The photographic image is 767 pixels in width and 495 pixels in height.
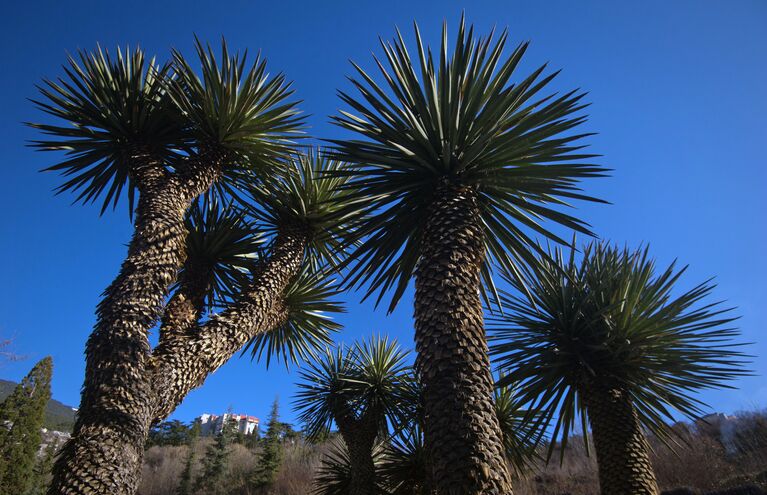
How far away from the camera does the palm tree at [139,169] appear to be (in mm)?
3330

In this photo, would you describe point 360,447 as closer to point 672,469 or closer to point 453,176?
point 453,176

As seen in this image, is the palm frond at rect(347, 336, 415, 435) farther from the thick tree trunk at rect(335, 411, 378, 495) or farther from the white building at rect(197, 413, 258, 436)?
the white building at rect(197, 413, 258, 436)

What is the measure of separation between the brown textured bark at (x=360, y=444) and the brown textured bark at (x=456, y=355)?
19.5 ft

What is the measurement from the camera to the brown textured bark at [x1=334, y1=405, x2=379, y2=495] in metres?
7.88

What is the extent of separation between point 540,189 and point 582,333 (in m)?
2.37

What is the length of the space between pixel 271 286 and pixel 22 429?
24.6 meters

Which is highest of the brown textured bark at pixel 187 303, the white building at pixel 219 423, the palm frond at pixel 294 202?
the white building at pixel 219 423

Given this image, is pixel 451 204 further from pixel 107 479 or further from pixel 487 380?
pixel 107 479

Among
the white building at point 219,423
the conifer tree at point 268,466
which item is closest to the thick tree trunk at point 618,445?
the conifer tree at point 268,466

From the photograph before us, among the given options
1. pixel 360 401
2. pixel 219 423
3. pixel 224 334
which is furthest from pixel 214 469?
pixel 219 423

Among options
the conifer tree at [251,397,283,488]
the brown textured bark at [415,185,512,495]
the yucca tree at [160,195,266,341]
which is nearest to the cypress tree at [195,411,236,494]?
the conifer tree at [251,397,283,488]

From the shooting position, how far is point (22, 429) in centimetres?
2109

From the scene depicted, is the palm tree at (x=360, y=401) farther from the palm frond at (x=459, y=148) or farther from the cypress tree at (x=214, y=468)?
the cypress tree at (x=214, y=468)

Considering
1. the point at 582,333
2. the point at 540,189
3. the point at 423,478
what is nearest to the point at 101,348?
the point at 540,189
